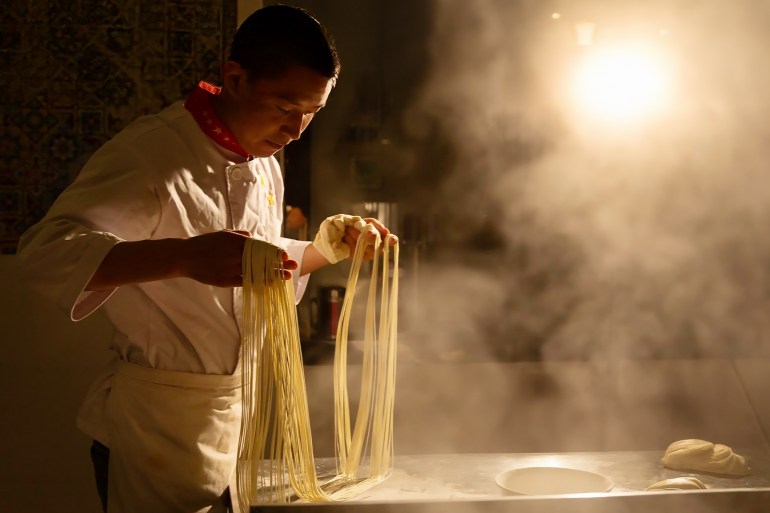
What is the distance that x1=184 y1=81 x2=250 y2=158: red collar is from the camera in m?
1.74

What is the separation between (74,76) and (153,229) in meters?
1.75

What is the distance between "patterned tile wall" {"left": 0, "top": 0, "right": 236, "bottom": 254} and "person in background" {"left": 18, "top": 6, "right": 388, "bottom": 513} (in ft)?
4.55

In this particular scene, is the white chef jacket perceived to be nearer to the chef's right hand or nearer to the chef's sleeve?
the chef's sleeve

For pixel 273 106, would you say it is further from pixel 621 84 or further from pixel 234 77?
pixel 621 84

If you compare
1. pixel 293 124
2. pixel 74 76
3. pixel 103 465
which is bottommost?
pixel 103 465

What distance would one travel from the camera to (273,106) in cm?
166

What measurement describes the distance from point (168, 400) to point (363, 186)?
6.73 feet

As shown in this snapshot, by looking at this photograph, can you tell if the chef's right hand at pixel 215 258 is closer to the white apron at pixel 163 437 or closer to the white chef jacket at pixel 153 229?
the white chef jacket at pixel 153 229

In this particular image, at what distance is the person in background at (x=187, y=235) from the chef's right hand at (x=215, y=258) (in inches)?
5.6

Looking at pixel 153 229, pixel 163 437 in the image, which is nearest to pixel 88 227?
pixel 153 229

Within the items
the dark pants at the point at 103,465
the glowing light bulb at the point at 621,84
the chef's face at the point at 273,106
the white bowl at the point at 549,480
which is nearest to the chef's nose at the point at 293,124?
the chef's face at the point at 273,106

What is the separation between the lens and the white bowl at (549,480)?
1957 millimetres

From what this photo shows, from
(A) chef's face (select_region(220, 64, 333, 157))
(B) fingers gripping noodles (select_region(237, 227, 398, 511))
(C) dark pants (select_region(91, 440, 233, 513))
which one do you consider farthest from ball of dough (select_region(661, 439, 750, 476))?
(A) chef's face (select_region(220, 64, 333, 157))

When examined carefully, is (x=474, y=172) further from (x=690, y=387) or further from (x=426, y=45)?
(x=690, y=387)
